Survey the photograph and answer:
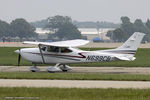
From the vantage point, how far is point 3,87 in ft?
72.4

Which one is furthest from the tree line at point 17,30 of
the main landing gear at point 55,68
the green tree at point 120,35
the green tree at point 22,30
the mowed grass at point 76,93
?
the mowed grass at point 76,93

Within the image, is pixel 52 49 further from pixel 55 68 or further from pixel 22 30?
pixel 22 30

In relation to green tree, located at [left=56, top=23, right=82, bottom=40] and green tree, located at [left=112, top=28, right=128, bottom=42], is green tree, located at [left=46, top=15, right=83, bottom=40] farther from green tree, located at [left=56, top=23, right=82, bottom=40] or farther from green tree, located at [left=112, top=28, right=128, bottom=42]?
green tree, located at [left=112, top=28, right=128, bottom=42]

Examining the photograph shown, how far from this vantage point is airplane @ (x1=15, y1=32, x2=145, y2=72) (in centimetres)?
3356

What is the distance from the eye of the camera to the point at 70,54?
34.2m

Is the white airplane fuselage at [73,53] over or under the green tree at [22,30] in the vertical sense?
over

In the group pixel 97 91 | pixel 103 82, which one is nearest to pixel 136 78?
pixel 103 82

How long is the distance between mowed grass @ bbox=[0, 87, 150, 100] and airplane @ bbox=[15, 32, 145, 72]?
12019 mm

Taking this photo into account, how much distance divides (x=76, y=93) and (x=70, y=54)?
13763 millimetres

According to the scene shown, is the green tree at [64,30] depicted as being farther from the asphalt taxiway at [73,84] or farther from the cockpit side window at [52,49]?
the asphalt taxiway at [73,84]

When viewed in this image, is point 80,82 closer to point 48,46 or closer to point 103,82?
point 103,82

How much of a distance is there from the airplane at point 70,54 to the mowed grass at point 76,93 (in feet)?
39.4

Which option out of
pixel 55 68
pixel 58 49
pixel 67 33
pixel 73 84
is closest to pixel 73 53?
pixel 58 49

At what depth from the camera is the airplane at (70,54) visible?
3356cm
